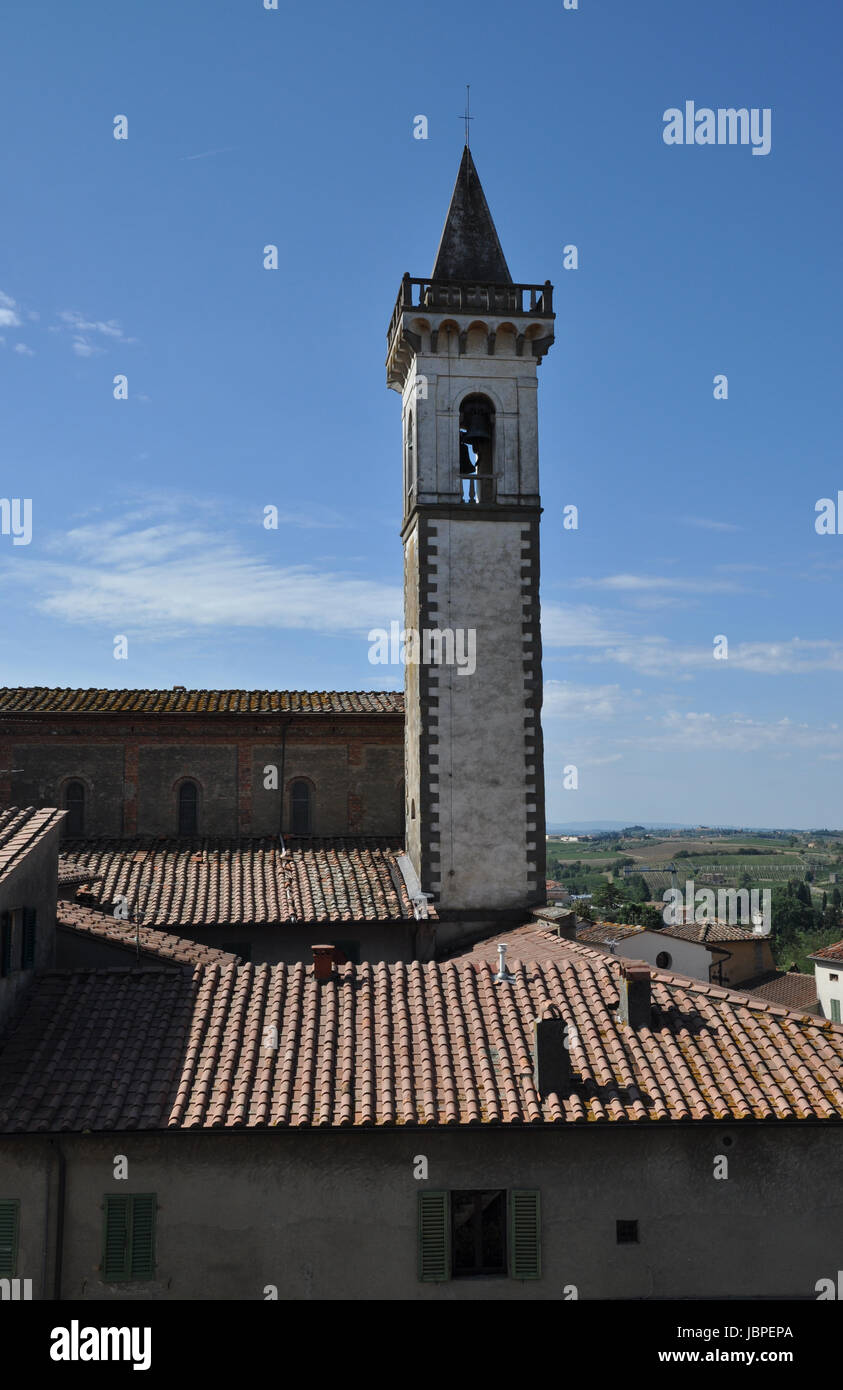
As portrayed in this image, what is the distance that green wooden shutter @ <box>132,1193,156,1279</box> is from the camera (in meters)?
12.9

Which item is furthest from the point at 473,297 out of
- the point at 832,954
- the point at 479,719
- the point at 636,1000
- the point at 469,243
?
the point at 832,954

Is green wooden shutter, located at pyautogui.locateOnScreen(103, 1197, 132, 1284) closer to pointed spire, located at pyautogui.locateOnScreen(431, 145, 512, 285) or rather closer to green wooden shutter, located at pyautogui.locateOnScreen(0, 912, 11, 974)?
green wooden shutter, located at pyautogui.locateOnScreen(0, 912, 11, 974)

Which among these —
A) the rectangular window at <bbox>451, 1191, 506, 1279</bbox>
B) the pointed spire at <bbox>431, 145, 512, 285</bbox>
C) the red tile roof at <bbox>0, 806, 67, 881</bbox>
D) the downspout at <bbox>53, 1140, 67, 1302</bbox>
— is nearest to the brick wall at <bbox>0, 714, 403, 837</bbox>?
the red tile roof at <bbox>0, 806, 67, 881</bbox>

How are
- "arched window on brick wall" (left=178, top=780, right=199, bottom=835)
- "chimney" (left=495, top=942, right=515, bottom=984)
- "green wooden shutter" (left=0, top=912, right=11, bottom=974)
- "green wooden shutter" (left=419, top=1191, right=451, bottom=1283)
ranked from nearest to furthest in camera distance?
"green wooden shutter" (left=419, top=1191, right=451, bottom=1283) → "green wooden shutter" (left=0, top=912, right=11, bottom=974) → "chimney" (left=495, top=942, right=515, bottom=984) → "arched window on brick wall" (left=178, top=780, right=199, bottom=835)

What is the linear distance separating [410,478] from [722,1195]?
58.5 ft

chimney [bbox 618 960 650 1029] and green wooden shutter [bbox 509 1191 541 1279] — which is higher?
chimney [bbox 618 960 650 1029]

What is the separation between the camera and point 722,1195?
13.3 m

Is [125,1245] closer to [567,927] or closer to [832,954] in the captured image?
[567,927]

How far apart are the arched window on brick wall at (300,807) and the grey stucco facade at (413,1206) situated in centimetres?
1535

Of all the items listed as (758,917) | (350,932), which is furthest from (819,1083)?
(758,917)

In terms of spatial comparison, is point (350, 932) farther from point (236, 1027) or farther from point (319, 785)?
point (236, 1027)

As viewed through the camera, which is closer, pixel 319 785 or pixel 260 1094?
pixel 260 1094

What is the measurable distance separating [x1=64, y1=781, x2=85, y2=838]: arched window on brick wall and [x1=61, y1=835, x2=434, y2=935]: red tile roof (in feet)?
2.04
